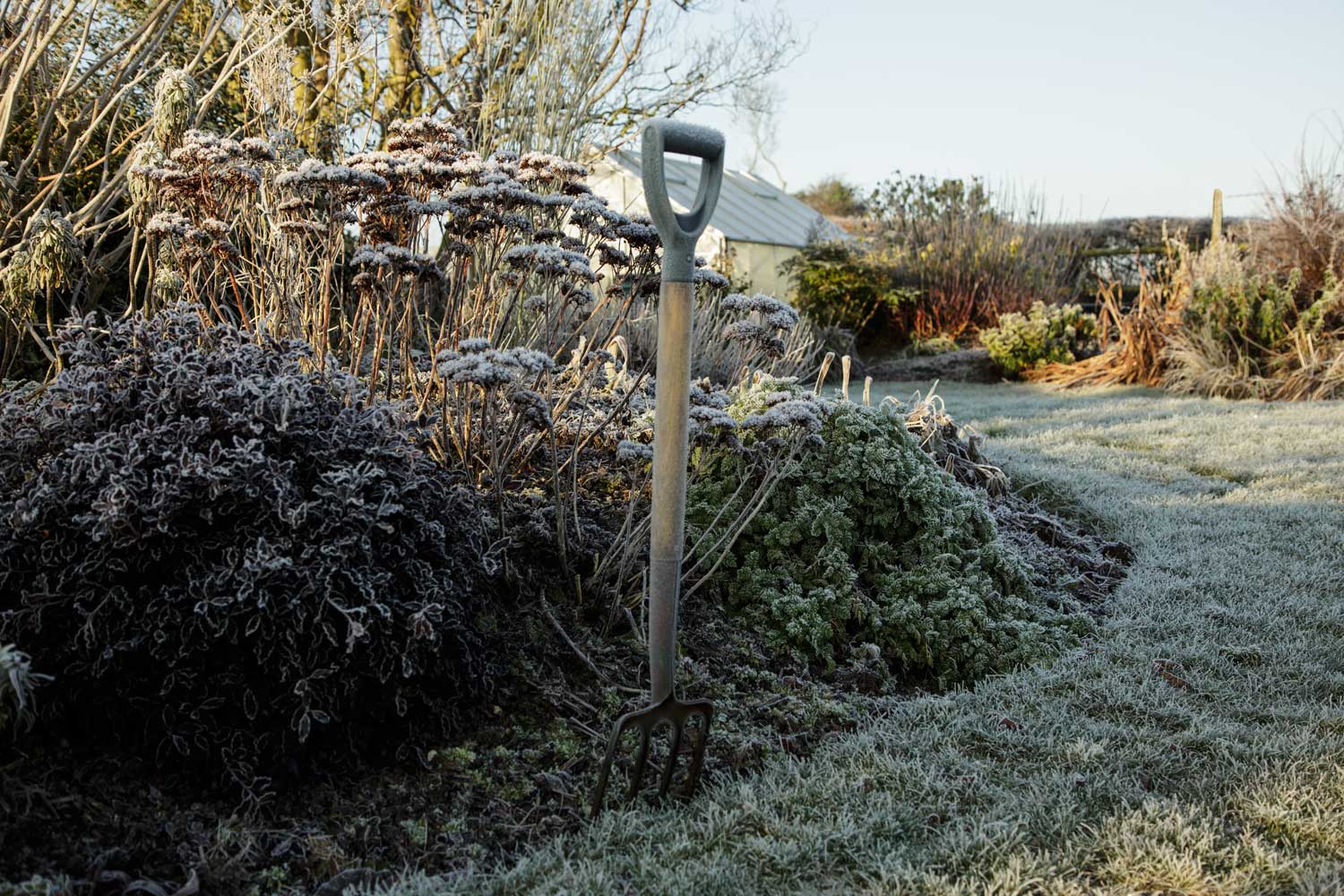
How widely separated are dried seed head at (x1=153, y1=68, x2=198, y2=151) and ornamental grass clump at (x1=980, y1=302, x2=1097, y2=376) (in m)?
10.2

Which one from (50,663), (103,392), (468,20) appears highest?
(468,20)

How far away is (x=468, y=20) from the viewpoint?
9.40 metres

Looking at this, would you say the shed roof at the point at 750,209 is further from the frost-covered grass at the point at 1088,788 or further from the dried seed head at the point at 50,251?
the frost-covered grass at the point at 1088,788

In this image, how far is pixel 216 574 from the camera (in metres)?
2.19

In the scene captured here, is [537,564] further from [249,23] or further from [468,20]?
[468,20]

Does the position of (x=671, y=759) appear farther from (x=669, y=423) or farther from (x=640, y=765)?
(x=669, y=423)

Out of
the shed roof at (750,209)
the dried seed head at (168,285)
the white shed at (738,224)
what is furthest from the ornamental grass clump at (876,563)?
the shed roof at (750,209)

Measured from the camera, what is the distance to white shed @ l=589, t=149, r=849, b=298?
14383 millimetres

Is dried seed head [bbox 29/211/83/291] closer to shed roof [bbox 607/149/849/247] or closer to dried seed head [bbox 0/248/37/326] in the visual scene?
dried seed head [bbox 0/248/37/326]

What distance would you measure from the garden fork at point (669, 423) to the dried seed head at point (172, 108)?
9.42ft

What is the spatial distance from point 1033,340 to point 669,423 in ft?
36.1

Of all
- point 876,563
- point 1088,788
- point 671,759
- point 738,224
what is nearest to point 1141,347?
point 738,224

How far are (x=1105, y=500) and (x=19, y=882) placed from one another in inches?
199

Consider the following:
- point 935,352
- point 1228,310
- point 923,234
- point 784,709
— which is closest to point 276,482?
point 784,709
